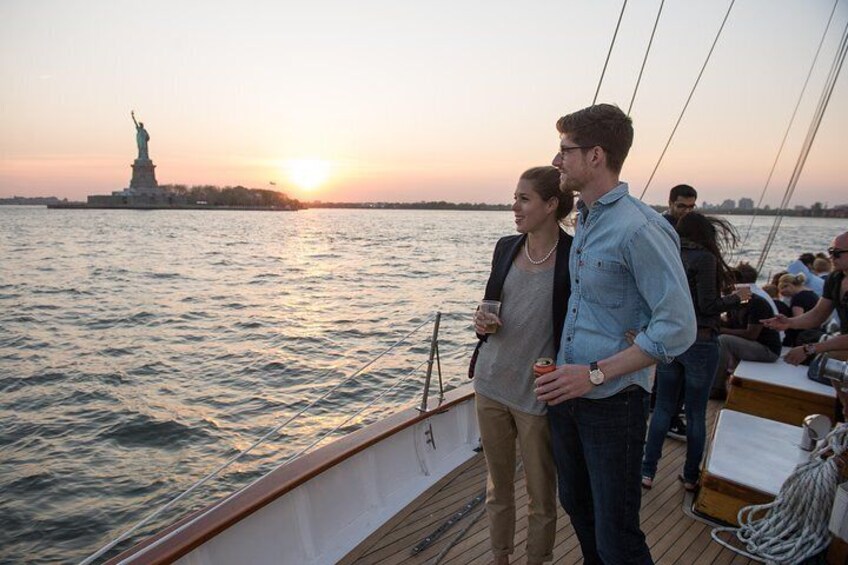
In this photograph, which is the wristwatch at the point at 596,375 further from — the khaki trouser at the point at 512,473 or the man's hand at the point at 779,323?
the man's hand at the point at 779,323

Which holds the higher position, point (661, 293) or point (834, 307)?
point (661, 293)

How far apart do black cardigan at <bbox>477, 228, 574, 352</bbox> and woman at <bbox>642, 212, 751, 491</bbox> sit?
42.3 inches

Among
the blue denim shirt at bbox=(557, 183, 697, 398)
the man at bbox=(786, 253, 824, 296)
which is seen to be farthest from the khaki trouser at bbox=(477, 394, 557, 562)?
the man at bbox=(786, 253, 824, 296)

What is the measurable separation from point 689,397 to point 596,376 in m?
1.76

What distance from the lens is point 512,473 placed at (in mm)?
2107

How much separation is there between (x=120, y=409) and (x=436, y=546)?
6.12m

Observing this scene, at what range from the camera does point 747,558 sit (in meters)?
2.46

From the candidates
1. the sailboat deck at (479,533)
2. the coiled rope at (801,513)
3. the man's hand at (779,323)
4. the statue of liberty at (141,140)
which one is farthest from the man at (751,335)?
the statue of liberty at (141,140)

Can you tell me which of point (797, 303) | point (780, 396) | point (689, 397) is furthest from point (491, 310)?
point (797, 303)

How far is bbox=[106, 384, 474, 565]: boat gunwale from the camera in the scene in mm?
1791

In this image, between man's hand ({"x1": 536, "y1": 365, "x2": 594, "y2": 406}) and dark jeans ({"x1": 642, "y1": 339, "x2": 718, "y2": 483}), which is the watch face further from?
dark jeans ({"x1": 642, "y1": 339, "x2": 718, "y2": 483})

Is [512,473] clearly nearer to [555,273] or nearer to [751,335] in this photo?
[555,273]

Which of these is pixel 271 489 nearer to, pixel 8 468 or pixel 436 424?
pixel 436 424

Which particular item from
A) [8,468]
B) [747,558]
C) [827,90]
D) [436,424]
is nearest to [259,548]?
[436,424]
